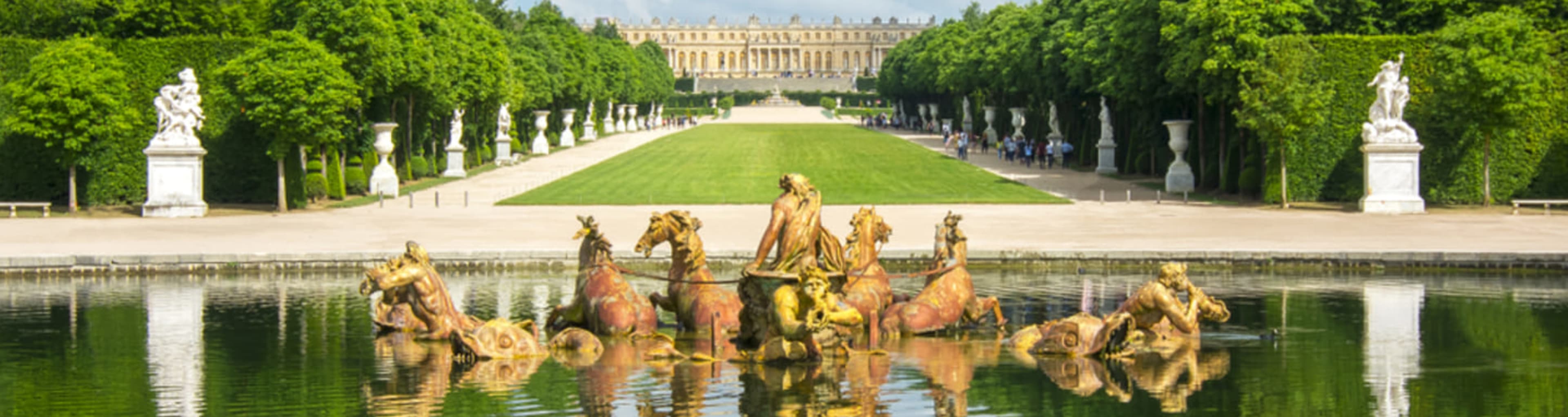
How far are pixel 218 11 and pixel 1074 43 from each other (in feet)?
93.3

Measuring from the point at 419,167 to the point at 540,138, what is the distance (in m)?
23.2

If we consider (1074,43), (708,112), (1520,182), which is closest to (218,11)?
(1074,43)

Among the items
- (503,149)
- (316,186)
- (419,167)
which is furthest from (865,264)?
(503,149)

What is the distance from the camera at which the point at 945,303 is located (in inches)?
778

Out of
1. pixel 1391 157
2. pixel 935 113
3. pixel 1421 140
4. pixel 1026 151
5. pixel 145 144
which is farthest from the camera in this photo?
pixel 935 113

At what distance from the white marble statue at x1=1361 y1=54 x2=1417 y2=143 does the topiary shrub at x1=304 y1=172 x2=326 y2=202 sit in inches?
994

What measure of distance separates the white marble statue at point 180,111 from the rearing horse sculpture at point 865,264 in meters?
25.2

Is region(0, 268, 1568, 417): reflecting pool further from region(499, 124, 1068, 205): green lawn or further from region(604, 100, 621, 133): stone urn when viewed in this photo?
region(604, 100, 621, 133): stone urn

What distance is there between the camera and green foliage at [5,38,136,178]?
40.9 meters

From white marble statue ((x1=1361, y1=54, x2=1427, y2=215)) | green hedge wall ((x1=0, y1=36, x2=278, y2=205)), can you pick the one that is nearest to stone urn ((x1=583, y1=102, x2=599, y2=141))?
green hedge wall ((x1=0, y1=36, x2=278, y2=205))

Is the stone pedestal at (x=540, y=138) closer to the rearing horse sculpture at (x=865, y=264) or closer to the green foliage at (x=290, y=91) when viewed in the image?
the green foliage at (x=290, y=91)

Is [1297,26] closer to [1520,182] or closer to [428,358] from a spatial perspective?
[1520,182]

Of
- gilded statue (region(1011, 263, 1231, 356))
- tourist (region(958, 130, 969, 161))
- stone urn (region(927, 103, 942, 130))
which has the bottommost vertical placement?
gilded statue (region(1011, 263, 1231, 356))

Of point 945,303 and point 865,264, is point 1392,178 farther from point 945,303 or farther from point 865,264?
point 865,264
